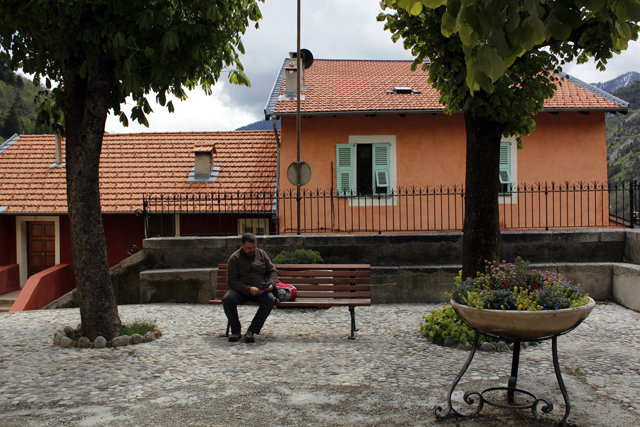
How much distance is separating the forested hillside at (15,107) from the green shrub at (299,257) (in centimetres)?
2430

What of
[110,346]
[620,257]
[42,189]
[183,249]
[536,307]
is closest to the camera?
[536,307]

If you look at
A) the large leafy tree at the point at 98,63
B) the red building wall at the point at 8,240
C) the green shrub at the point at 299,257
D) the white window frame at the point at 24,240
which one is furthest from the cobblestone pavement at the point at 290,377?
the red building wall at the point at 8,240

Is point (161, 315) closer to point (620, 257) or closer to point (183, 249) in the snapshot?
point (183, 249)

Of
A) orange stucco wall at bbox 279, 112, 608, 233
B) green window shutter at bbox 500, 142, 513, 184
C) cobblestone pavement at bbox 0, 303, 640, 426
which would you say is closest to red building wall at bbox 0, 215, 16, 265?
orange stucco wall at bbox 279, 112, 608, 233

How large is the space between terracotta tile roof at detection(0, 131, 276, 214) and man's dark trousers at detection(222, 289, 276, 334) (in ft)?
29.0

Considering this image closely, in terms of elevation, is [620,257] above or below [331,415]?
above

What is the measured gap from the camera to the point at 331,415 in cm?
386

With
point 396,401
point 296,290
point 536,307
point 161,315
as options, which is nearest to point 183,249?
point 161,315

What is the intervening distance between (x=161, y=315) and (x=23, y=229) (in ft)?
39.6

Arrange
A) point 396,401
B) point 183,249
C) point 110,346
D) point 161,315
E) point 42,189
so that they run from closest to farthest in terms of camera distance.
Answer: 1. point 396,401
2. point 110,346
3. point 161,315
4. point 183,249
5. point 42,189

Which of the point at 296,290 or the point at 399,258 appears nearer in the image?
the point at 296,290

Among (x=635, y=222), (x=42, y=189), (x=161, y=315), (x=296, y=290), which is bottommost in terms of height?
(x=161, y=315)

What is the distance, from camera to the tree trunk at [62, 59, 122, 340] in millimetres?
6191

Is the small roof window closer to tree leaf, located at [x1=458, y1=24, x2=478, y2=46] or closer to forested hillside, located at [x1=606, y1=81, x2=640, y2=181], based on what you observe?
tree leaf, located at [x1=458, y1=24, x2=478, y2=46]
